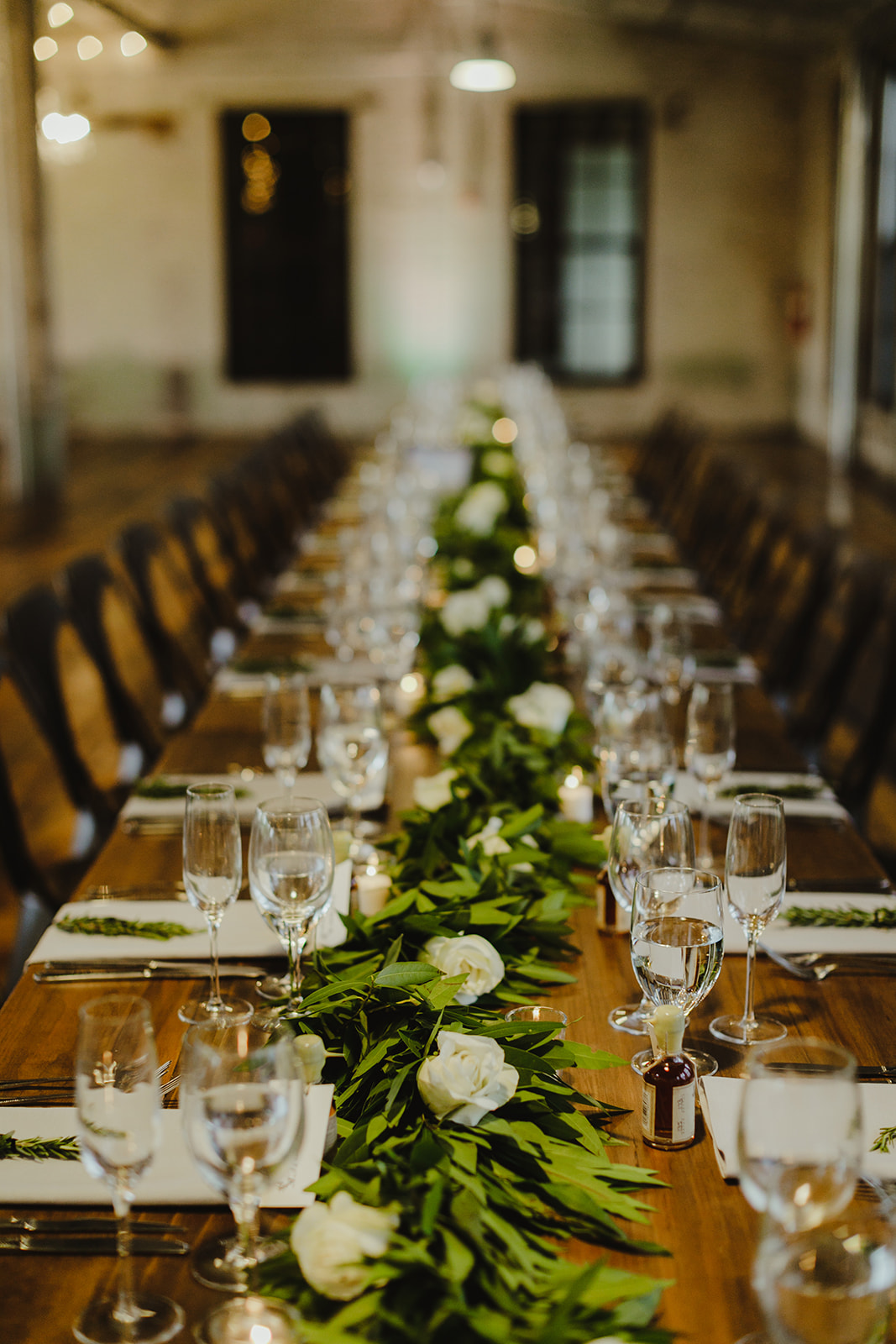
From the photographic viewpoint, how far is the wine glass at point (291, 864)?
155 centimetres

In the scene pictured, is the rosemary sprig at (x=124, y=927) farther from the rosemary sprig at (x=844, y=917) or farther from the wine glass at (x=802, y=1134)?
the wine glass at (x=802, y=1134)

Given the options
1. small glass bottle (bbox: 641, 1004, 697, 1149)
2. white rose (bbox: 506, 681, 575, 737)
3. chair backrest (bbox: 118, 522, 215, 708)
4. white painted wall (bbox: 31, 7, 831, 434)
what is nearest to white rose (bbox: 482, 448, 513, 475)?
chair backrest (bbox: 118, 522, 215, 708)

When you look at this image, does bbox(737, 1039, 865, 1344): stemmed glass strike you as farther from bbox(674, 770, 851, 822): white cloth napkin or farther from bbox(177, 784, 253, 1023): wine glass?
bbox(674, 770, 851, 822): white cloth napkin

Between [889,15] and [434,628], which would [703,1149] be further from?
[889,15]

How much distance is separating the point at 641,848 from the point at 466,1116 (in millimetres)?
444

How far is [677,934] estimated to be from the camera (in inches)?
57.6

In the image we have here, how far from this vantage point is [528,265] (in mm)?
14617

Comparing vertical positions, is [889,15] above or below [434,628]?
above

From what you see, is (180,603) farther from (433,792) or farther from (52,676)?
(433,792)

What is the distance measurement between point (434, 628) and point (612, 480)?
13.5ft

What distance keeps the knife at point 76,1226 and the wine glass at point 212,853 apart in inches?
14.1

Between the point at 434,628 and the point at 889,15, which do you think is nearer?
the point at 434,628

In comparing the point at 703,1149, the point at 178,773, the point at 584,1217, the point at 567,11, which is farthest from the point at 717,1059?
the point at 567,11

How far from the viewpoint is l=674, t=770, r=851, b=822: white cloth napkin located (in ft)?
7.80
